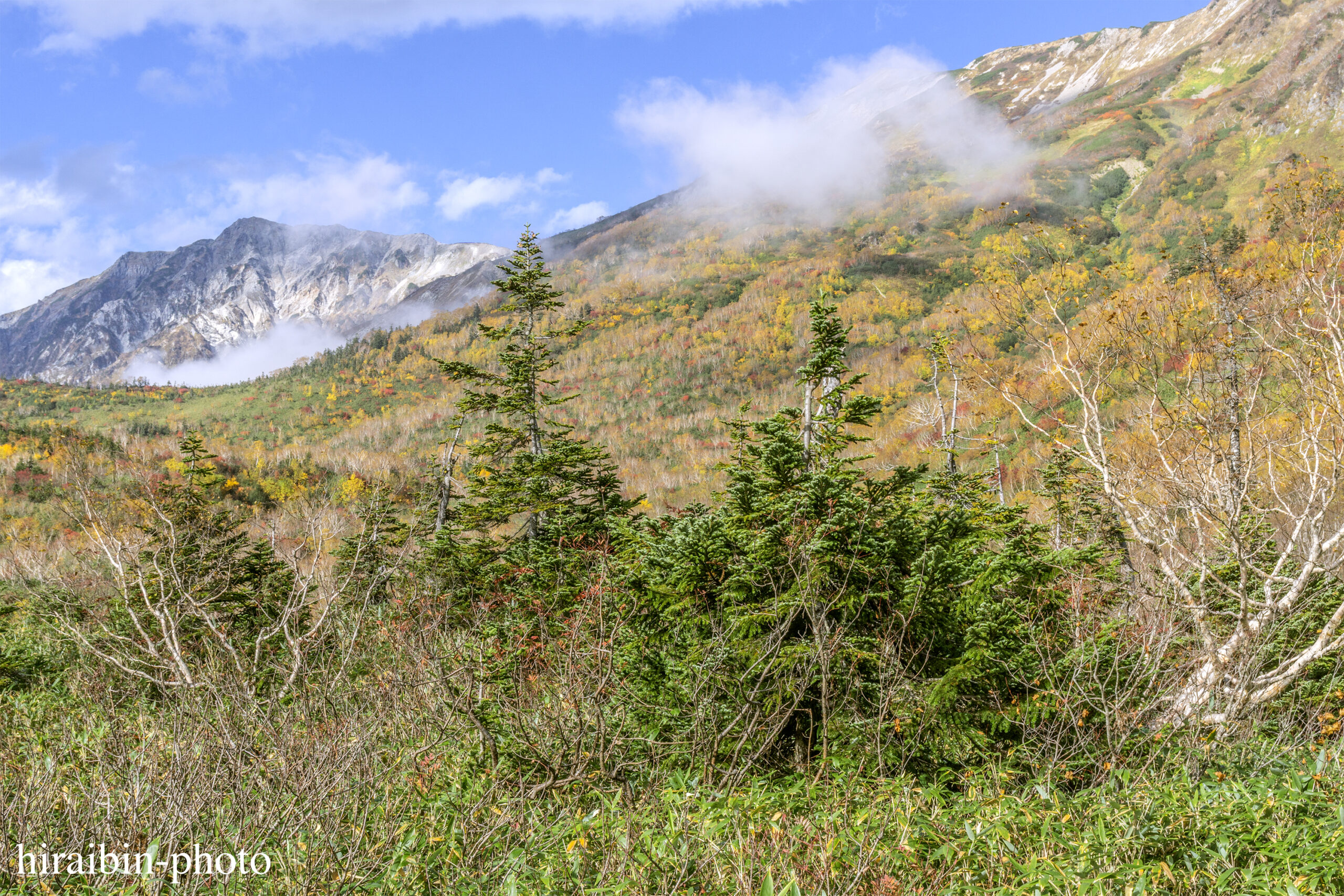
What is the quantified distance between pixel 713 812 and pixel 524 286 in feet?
42.8

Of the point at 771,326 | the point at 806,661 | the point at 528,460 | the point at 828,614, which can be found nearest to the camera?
the point at 806,661

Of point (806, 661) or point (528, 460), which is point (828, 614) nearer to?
point (806, 661)

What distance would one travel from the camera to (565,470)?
48.0ft

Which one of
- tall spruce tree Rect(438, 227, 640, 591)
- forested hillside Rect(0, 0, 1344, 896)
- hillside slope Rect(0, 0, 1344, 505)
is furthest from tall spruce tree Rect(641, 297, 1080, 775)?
hillside slope Rect(0, 0, 1344, 505)

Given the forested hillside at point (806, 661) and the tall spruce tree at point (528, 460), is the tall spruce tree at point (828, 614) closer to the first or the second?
the forested hillside at point (806, 661)

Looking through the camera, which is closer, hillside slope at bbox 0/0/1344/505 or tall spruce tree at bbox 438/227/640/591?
tall spruce tree at bbox 438/227/640/591

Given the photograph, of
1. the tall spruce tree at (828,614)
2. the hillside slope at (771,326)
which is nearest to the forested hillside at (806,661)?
the tall spruce tree at (828,614)

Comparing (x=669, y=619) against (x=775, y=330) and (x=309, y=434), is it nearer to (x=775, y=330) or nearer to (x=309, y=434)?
(x=775, y=330)

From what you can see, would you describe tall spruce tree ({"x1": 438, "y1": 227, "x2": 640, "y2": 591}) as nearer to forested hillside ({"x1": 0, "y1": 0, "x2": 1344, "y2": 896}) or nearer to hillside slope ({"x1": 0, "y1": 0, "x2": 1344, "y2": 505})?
forested hillside ({"x1": 0, "y1": 0, "x2": 1344, "y2": 896})

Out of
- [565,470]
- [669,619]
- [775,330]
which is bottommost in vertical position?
[669,619]

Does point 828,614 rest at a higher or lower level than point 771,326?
lower

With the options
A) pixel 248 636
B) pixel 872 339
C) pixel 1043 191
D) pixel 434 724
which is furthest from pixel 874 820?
pixel 1043 191

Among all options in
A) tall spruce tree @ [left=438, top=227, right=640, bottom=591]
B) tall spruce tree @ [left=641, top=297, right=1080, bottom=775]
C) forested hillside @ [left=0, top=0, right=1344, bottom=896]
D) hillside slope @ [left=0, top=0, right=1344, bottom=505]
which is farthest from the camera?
hillside slope @ [left=0, top=0, right=1344, bottom=505]

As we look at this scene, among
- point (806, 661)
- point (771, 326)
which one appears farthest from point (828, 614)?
point (771, 326)
